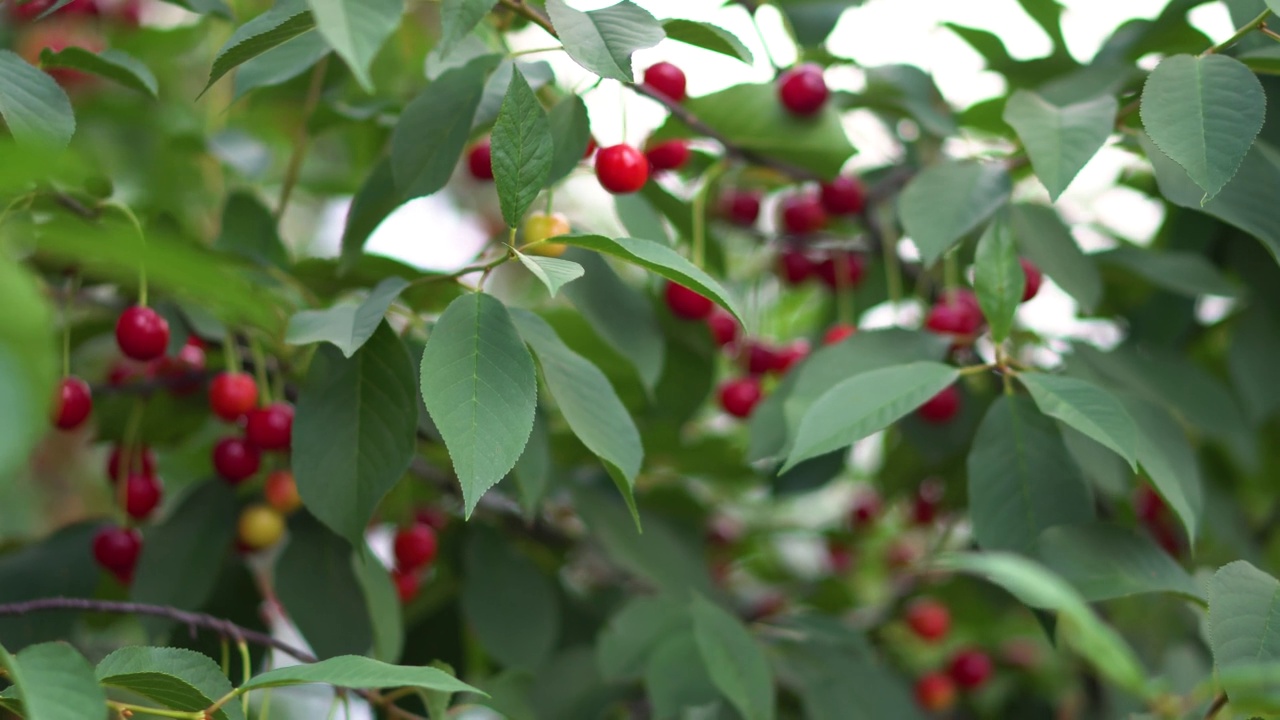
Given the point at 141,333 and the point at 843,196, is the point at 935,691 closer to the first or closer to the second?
the point at 843,196

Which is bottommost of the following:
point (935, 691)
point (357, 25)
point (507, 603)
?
point (935, 691)

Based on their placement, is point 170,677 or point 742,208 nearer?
point 170,677

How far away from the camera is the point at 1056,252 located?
81cm

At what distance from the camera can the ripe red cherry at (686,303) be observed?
94cm

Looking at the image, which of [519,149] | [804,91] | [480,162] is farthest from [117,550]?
[804,91]

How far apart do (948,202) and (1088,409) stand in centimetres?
22

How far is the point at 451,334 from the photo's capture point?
54 cm

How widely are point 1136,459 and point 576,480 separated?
0.56m

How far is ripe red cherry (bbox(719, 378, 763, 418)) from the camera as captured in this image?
3.51ft

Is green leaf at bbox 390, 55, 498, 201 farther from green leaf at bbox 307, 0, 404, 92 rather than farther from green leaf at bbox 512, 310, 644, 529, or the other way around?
green leaf at bbox 307, 0, 404, 92

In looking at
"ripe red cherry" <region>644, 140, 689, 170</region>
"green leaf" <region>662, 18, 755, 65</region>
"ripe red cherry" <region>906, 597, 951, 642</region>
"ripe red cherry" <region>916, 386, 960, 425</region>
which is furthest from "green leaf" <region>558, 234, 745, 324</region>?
"ripe red cherry" <region>906, 597, 951, 642</region>

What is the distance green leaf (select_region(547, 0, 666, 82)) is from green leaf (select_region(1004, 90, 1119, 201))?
26cm

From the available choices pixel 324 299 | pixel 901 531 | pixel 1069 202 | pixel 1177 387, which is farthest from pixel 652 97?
pixel 901 531

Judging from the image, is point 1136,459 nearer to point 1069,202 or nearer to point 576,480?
point 576,480
